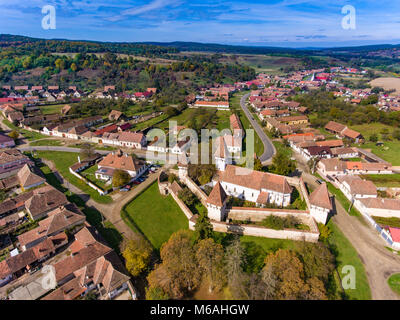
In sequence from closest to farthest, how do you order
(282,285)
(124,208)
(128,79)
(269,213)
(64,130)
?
1. (282,285)
2. (269,213)
3. (124,208)
4. (64,130)
5. (128,79)

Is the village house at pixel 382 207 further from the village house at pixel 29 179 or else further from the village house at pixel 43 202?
the village house at pixel 29 179

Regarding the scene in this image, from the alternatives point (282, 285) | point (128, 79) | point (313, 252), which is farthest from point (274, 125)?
point (128, 79)

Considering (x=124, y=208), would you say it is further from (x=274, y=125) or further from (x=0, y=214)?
(x=274, y=125)

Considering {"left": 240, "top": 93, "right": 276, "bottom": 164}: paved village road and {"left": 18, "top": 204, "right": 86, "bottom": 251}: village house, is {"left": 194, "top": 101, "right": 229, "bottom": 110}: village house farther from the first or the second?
{"left": 18, "top": 204, "right": 86, "bottom": 251}: village house

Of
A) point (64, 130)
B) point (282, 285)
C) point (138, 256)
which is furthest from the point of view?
point (64, 130)

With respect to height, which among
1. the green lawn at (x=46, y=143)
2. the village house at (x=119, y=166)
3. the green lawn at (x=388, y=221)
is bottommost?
the green lawn at (x=388, y=221)

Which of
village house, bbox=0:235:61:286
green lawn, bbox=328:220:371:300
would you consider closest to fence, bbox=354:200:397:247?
green lawn, bbox=328:220:371:300

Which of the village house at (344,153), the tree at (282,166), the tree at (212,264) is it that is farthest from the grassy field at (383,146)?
the tree at (212,264)
